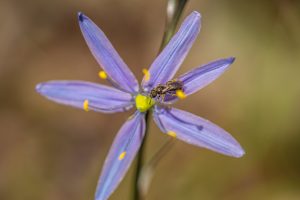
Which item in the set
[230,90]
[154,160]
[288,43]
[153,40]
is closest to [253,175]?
[230,90]

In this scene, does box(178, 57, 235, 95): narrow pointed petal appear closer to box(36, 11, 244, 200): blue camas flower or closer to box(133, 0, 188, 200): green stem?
box(36, 11, 244, 200): blue camas flower

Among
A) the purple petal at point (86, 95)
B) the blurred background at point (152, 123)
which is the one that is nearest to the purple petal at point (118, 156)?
the purple petal at point (86, 95)

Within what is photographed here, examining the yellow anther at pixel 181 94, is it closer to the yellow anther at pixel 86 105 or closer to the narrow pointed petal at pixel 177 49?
the narrow pointed petal at pixel 177 49

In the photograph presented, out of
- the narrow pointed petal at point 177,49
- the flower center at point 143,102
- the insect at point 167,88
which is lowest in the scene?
the flower center at point 143,102

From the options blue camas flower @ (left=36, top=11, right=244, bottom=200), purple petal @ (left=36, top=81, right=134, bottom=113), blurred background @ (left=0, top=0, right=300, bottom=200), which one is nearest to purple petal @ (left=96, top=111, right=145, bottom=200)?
blue camas flower @ (left=36, top=11, right=244, bottom=200)

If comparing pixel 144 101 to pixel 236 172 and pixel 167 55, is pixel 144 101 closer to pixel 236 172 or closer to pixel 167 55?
pixel 167 55
